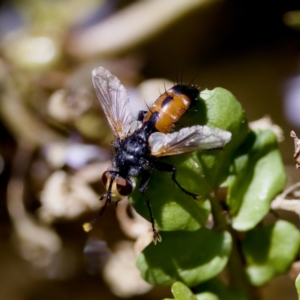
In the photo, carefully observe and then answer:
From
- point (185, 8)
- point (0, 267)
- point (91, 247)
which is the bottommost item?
point (0, 267)

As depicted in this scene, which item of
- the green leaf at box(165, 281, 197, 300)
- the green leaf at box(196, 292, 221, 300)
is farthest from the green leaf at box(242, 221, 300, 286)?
the green leaf at box(165, 281, 197, 300)

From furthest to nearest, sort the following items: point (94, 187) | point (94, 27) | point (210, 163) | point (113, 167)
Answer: point (94, 27) → point (94, 187) → point (113, 167) → point (210, 163)

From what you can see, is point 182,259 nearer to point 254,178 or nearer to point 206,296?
point 206,296

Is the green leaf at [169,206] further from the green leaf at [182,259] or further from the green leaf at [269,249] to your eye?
the green leaf at [269,249]

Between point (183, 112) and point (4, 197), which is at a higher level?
point (183, 112)

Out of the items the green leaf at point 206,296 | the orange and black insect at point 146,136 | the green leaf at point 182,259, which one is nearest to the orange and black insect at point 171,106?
the orange and black insect at point 146,136

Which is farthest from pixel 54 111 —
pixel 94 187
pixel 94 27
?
pixel 94 27

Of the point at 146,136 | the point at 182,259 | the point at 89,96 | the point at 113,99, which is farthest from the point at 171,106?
the point at 89,96

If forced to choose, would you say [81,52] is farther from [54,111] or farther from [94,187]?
[94,187]
